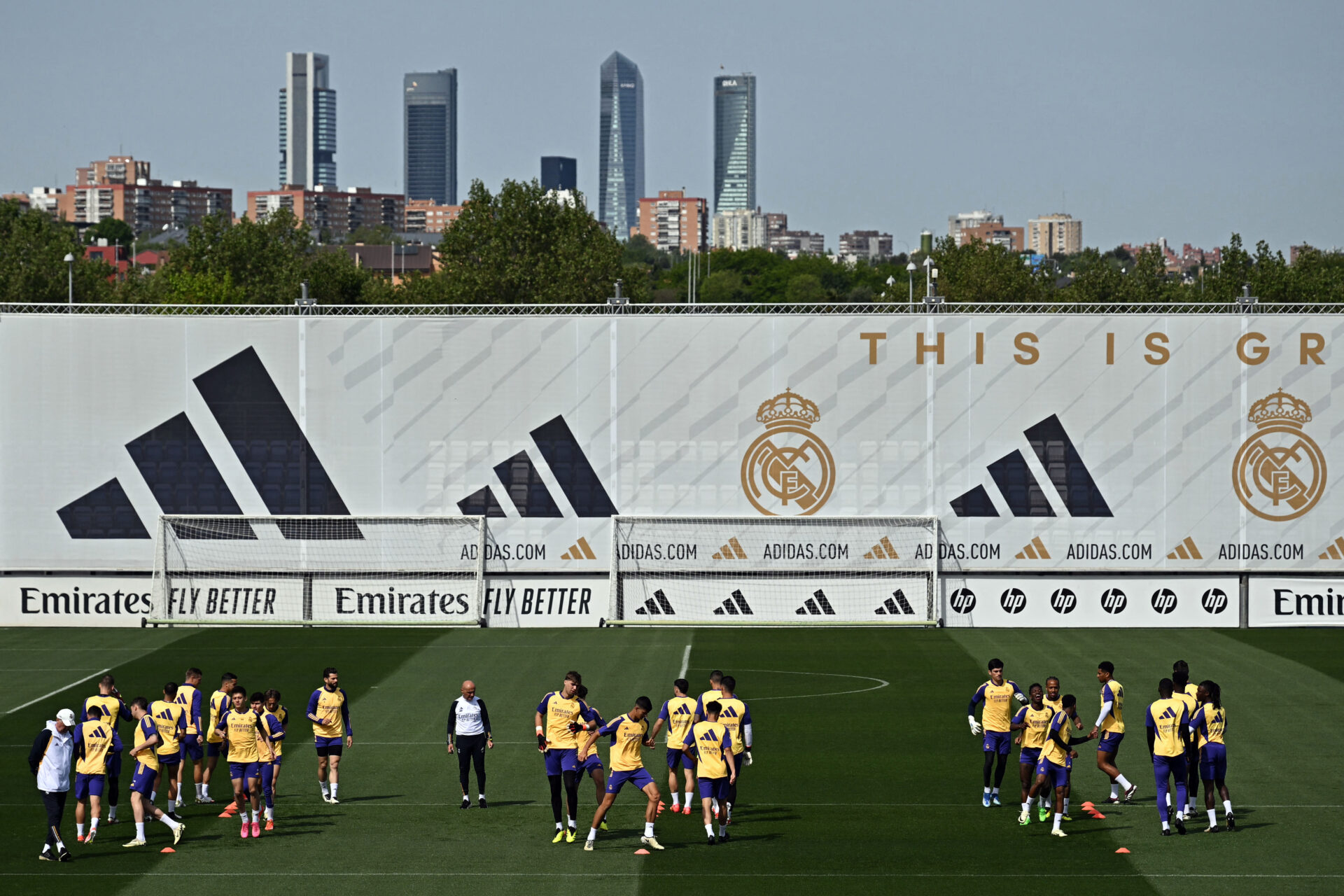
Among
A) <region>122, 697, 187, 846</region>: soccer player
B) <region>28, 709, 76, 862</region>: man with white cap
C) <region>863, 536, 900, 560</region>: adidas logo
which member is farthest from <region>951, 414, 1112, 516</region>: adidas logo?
<region>28, 709, 76, 862</region>: man with white cap

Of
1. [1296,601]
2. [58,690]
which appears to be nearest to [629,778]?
[58,690]

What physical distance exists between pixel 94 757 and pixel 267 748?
1902 millimetres

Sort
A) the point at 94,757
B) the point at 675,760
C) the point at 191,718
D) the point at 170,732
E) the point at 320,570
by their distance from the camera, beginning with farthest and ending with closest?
the point at 320,570, the point at 191,718, the point at 675,760, the point at 170,732, the point at 94,757

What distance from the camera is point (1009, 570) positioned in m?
34.1

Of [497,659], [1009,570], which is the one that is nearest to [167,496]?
[497,659]

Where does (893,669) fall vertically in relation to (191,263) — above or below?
below

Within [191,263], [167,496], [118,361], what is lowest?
[167,496]

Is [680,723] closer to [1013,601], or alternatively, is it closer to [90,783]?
[90,783]

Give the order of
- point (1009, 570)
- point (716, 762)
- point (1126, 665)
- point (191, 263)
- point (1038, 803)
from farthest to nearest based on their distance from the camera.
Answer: point (191, 263)
point (1009, 570)
point (1126, 665)
point (1038, 803)
point (716, 762)

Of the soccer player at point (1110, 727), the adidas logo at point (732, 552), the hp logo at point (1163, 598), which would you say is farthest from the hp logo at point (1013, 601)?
the soccer player at point (1110, 727)

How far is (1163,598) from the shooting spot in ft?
112

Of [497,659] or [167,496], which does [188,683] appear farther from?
[167,496]

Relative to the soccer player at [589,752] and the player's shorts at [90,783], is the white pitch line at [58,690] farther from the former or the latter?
the soccer player at [589,752]

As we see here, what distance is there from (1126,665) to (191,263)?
8275 centimetres
